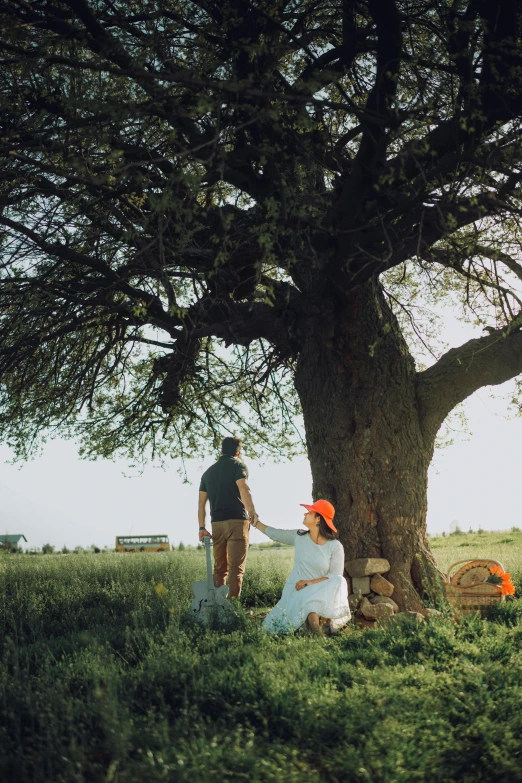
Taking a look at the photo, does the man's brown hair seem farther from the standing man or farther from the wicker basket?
the wicker basket

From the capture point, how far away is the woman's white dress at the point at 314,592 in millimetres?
8352

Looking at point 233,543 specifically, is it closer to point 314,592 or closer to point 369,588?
point 369,588

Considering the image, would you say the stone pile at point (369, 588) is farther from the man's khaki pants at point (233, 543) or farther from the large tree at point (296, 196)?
the man's khaki pants at point (233, 543)

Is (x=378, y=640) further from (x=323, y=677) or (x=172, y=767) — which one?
(x=172, y=767)

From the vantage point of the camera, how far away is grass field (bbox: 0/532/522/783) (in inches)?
175

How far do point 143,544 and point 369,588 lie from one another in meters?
20.7

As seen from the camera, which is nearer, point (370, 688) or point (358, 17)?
point (370, 688)

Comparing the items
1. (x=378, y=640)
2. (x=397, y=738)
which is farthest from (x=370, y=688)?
(x=378, y=640)

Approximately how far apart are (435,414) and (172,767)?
823cm

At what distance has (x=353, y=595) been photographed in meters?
10.3

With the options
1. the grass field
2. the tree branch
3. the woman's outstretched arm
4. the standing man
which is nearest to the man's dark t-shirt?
the standing man

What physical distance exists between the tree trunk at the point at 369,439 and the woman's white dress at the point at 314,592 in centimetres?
202

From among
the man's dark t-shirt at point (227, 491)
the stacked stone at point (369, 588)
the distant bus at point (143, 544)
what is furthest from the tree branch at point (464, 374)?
the distant bus at point (143, 544)

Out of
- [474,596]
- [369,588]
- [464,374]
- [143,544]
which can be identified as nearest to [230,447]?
[369,588]
